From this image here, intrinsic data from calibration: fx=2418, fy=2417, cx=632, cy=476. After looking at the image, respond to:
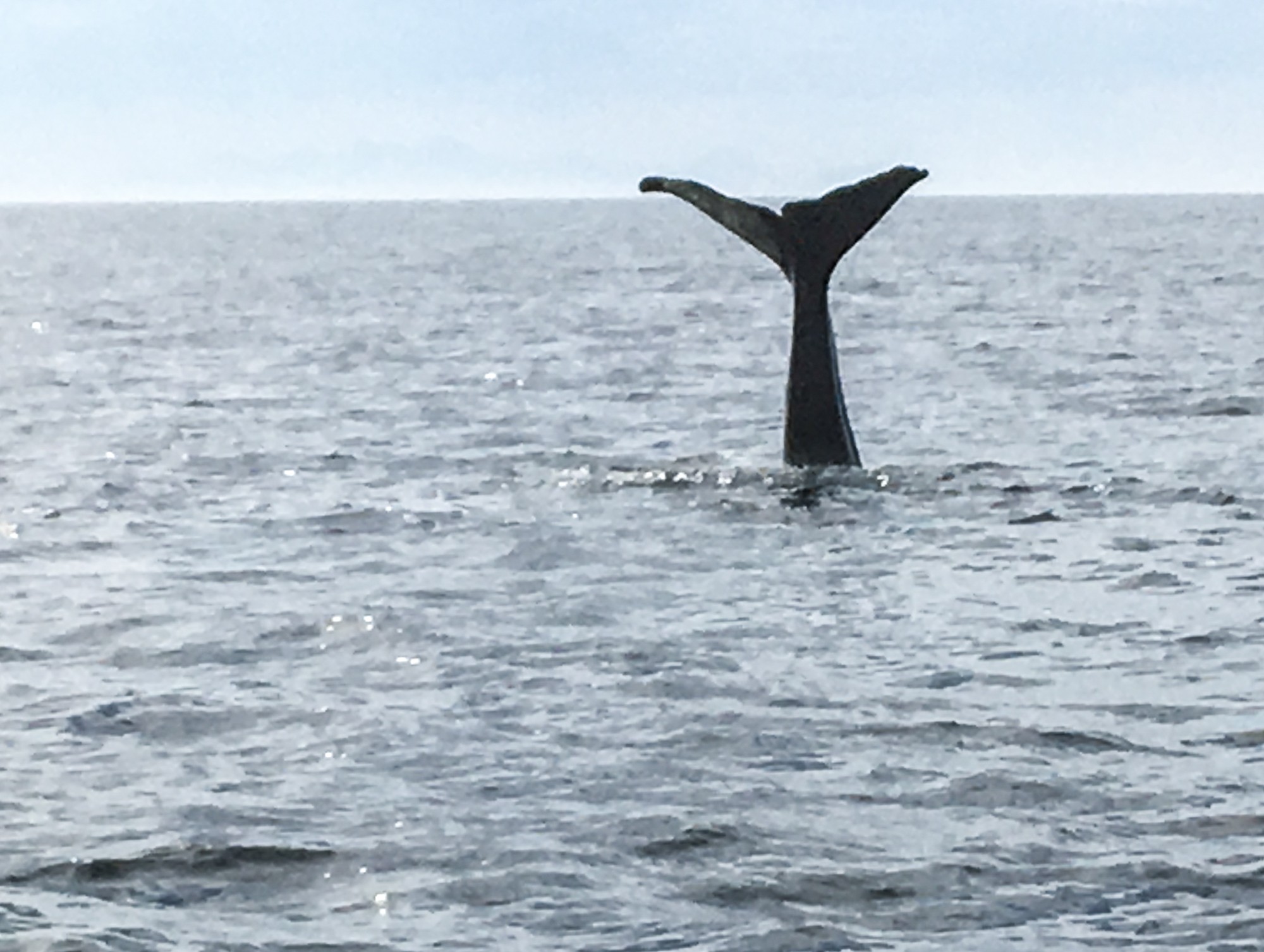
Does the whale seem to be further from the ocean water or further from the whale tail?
the ocean water

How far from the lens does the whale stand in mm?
20422

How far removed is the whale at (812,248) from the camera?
2042 centimetres

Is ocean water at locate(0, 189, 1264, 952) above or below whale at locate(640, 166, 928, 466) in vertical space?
below

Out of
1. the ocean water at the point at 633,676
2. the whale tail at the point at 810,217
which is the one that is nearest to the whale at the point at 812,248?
the whale tail at the point at 810,217

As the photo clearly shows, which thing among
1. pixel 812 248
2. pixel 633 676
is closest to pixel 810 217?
pixel 812 248

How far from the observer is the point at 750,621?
1449 centimetres

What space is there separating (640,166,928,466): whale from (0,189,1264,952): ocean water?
21.6 inches

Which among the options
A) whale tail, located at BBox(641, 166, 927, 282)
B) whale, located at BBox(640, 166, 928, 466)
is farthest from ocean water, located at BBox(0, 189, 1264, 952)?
whale tail, located at BBox(641, 166, 927, 282)

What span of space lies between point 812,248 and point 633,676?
8.62m

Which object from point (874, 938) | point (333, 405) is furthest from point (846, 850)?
point (333, 405)

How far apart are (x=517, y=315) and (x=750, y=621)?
4728cm

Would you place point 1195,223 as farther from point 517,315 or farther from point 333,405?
point 333,405

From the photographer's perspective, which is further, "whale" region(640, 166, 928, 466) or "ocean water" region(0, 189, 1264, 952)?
"whale" region(640, 166, 928, 466)

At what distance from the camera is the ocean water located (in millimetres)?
9211
